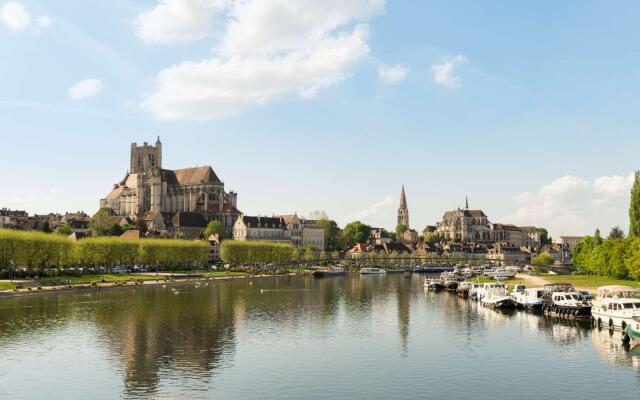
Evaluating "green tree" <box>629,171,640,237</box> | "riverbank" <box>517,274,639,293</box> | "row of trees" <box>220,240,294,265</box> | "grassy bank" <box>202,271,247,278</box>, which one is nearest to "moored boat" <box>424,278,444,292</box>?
"riverbank" <box>517,274,639,293</box>

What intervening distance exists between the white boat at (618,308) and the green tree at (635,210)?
6366cm

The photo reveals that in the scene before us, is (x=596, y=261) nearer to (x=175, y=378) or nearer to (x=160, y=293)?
(x=160, y=293)

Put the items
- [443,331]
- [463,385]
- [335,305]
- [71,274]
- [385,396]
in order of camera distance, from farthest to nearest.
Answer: [71,274] < [335,305] < [443,331] < [463,385] < [385,396]

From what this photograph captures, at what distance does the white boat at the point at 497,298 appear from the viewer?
8356 cm

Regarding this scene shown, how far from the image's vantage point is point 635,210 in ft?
409

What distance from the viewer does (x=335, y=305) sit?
8938 centimetres

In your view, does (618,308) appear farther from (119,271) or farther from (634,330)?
(119,271)

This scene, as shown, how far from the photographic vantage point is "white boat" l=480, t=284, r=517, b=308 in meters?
83.6

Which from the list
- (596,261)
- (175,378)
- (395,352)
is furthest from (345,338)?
(596,261)

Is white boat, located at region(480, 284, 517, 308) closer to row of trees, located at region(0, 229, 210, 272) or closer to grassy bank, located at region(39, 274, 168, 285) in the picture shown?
grassy bank, located at region(39, 274, 168, 285)

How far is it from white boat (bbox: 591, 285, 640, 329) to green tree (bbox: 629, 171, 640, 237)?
6366cm

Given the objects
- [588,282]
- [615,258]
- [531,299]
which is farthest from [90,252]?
[615,258]

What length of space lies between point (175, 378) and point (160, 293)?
62.7 meters

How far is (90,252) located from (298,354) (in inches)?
3619
